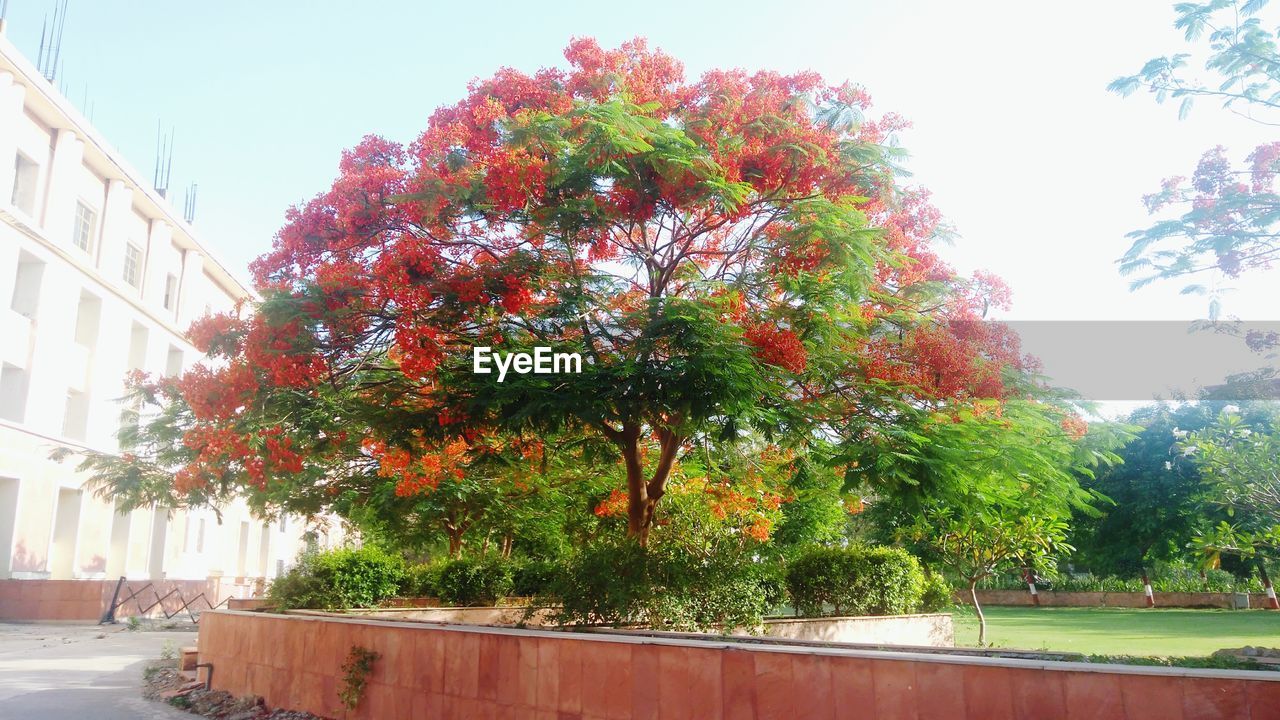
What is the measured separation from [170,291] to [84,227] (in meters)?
6.05

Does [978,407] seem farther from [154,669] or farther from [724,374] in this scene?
[154,669]

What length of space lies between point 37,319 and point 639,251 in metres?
22.5

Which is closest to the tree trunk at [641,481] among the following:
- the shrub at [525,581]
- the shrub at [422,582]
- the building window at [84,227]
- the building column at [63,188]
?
the shrub at [525,581]

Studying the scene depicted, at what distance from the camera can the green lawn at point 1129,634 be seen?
1427cm

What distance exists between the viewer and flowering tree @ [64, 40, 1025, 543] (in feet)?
27.7

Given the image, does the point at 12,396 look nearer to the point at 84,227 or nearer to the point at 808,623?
the point at 84,227

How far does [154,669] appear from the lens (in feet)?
43.6

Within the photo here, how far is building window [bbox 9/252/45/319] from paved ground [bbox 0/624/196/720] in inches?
350

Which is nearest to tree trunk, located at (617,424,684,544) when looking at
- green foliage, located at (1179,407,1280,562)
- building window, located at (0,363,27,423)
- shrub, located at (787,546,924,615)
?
shrub, located at (787,546,924,615)

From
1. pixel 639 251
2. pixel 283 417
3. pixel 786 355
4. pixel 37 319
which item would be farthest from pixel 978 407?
pixel 37 319

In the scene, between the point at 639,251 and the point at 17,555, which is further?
the point at 17,555

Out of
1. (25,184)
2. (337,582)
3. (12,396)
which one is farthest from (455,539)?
(25,184)

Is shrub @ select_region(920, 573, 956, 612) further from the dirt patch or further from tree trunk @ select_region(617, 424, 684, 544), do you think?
the dirt patch

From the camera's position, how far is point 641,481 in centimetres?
1073
